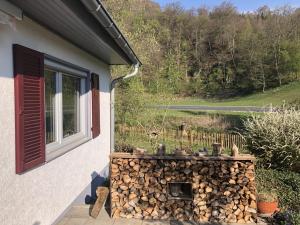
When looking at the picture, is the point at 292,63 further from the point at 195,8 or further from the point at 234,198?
the point at 234,198

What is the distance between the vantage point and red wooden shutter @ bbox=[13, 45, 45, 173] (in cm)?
324

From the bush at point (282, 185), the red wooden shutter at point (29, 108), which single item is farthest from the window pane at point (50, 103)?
the bush at point (282, 185)

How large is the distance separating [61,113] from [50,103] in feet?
1.18

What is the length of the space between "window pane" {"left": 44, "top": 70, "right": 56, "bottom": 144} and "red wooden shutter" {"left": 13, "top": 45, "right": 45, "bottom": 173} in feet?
2.11

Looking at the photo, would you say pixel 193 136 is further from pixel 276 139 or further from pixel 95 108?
pixel 95 108

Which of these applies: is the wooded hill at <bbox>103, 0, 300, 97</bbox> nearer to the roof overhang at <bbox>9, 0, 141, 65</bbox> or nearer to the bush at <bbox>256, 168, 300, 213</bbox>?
the bush at <bbox>256, 168, 300, 213</bbox>

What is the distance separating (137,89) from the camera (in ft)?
39.1

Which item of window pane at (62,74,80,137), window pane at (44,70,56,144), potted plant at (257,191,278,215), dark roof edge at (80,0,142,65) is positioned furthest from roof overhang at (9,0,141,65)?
potted plant at (257,191,278,215)

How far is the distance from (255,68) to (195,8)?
42.2 feet

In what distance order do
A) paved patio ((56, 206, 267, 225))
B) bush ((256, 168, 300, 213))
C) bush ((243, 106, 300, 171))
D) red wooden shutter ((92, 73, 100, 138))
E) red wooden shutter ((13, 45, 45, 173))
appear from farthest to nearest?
bush ((243, 106, 300, 171)) → red wooden shutter ((92, 73, 100, 138)) → bush ((256, 168, 300, 213)) → paved patio ((56, 206, 267, 225)) → red wooden shutter ((13, 45, 45, 173))

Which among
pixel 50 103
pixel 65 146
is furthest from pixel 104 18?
pixel 65 146

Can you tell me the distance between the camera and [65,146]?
194 inches

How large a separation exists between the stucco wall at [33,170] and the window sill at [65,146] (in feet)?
0.24

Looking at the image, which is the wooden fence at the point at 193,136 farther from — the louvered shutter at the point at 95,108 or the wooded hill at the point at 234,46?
the wooded hill at the point at 234,46
